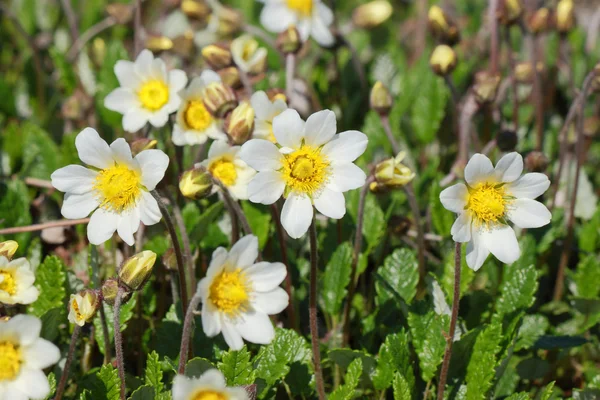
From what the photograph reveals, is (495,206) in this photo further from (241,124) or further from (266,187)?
(241,124)

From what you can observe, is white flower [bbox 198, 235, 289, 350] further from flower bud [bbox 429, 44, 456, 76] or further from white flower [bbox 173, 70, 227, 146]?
flower bud [bbox 429, 44, 456, 76]

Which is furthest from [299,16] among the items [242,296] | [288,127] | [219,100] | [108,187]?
[242,296]

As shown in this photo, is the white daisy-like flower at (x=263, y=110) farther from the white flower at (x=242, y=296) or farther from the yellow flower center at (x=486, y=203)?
the yellow flower center at (x=486, y=203)

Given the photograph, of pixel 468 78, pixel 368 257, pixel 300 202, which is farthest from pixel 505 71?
pixel 300 202

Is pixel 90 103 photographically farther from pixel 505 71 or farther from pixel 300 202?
pixel 505 71

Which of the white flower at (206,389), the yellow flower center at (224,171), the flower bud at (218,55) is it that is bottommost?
the white flower at (206,389)

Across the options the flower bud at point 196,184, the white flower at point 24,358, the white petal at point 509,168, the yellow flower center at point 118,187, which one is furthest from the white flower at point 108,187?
the white petal at point 509,168
